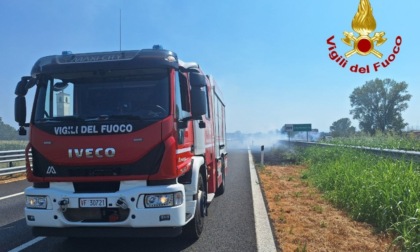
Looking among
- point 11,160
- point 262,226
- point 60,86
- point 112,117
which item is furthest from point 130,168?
Result: point 11,160

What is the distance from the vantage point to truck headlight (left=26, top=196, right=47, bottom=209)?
4.87 m

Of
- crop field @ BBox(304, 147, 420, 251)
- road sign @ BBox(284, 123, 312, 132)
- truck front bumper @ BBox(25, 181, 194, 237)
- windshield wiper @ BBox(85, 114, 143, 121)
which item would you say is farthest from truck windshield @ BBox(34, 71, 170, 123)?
road sign @ BBox(284, 123, 312, 132)

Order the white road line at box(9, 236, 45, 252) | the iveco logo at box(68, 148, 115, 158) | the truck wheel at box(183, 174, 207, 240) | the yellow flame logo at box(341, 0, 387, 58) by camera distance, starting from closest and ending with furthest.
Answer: the iveco logo at box(68, 148, 115, 158) → the white road line at box(9, 236, 45, 252) → the truck wheel at box(183, 174, 207, 240) → the yellow flame logo at box(341, 0, 387, 58)

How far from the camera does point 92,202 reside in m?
4.72

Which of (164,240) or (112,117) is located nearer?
(112,117)

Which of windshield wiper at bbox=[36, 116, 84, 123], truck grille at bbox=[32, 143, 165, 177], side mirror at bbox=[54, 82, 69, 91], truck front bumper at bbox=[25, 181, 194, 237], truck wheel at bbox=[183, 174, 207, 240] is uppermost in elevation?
side mirror at bbox=[54, 82, 69, 91]

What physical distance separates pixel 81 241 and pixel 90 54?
2.94 m

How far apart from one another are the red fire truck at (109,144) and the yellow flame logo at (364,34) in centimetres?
815

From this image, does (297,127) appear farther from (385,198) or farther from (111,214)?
→ (111,214)

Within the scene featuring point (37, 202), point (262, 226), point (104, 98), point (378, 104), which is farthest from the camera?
point (378, 104)

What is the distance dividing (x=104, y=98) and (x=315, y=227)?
4117 mm

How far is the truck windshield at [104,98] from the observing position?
16.7ft

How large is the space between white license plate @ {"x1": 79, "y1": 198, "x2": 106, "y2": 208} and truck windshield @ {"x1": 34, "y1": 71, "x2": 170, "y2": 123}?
42.7 inches

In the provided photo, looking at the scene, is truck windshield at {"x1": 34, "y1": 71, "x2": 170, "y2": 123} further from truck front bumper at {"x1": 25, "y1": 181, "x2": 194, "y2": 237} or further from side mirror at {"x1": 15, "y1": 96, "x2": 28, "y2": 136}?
truck front bumper at {"x1": 25, "y1": 181, "x2": 194, "y2": 237}
